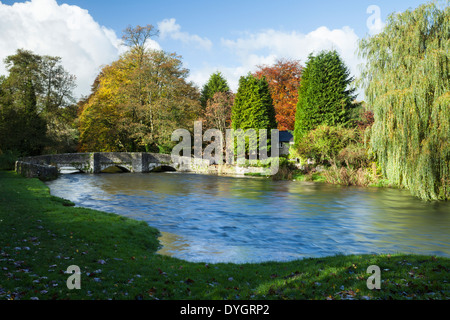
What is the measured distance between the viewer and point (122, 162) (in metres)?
37.2

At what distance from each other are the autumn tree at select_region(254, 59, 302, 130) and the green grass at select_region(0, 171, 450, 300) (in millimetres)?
37535

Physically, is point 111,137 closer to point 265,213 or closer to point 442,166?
point 265,213

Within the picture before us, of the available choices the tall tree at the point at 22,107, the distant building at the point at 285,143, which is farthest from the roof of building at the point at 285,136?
the tall tree at the point at 22,107

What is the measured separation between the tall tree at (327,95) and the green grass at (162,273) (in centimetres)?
2400

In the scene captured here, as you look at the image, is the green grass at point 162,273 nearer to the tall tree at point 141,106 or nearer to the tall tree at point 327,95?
the tall tree at point 327,95

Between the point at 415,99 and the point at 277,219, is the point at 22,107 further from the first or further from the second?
the point at 415,99

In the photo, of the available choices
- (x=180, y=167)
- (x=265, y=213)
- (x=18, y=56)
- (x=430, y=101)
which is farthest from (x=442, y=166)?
(x=18, y=56)

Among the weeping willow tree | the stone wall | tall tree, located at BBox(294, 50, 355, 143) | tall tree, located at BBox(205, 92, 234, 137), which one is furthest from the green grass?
tall tree, located at BBox(205, 92, 234, 137)

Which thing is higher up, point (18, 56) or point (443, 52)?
point (18, 56)

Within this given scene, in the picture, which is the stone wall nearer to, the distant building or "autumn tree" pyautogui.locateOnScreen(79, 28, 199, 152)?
"autumn tree" pyautogui.locateOnScreen(79, 28, 199, 152)

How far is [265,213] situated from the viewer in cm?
1597

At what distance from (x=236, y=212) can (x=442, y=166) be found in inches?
398

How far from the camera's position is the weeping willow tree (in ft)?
50.7

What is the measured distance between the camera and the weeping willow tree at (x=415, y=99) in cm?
1545
